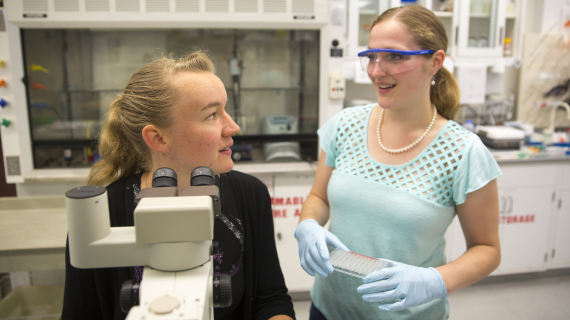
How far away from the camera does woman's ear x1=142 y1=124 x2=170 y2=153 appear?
0.97 m

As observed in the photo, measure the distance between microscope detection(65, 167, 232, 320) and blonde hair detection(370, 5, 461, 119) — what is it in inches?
32.0

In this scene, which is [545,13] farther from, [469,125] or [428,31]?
[428,31]

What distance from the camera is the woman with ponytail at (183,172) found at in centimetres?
96

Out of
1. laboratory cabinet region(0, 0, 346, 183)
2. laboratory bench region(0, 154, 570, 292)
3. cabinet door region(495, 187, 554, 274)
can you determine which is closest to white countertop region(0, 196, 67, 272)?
laboratory bench region(0, 154, 570, 292)

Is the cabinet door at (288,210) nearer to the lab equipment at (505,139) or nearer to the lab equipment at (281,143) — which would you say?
the lab equipment at (281,143)

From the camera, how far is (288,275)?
2.57 m

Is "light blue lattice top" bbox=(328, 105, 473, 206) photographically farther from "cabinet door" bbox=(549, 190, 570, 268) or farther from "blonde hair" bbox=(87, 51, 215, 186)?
"cabinet door" bbox=(549, 190, 570, 268)

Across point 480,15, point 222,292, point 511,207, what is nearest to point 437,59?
point 222,292

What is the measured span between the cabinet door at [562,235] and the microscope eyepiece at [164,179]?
3.08 meters

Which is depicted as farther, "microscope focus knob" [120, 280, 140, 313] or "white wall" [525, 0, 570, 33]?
"white wall" [525, 0, 570, 33]

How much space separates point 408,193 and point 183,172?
635 mm

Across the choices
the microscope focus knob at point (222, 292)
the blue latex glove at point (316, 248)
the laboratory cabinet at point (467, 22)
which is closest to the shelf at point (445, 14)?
the laboratory cabinet at point (467, 22)

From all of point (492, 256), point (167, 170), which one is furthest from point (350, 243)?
point (167, 170)

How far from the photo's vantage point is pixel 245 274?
1108 millimetres
